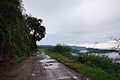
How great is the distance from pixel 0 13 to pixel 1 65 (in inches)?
226

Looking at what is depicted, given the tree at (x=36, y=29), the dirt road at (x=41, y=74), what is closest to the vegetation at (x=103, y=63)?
the dirt road at (x=41, y=74)

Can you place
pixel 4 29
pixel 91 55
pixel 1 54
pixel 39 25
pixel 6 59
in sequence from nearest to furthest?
pixel 4 29, pixel 1 54, pixel 6 59, pixel 91 55, pixel 39 25

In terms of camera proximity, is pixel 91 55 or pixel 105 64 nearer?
pixel 105 64

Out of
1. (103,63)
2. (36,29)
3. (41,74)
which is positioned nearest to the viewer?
(41,74)

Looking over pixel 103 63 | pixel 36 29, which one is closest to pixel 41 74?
pixel 103 63

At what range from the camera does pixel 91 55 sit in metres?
38.1

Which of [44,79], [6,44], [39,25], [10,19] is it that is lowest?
[44,79]

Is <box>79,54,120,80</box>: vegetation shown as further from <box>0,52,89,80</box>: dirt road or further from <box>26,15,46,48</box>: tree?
<box>26,15,46,48</box>: tree

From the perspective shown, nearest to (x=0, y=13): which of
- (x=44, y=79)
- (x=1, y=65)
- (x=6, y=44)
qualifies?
(x=6, y=44)

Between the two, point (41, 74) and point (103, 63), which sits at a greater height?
point (103, 63)

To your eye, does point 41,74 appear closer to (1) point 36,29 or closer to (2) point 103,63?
(2) point 103,63

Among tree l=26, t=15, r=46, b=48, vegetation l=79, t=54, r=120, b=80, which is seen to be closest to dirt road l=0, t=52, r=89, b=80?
vegetation l=79, t=54, r=120, b=80

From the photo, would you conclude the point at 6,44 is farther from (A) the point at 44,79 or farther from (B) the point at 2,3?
(A) the point at 44,79

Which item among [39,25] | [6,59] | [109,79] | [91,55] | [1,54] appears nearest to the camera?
[109,79]
